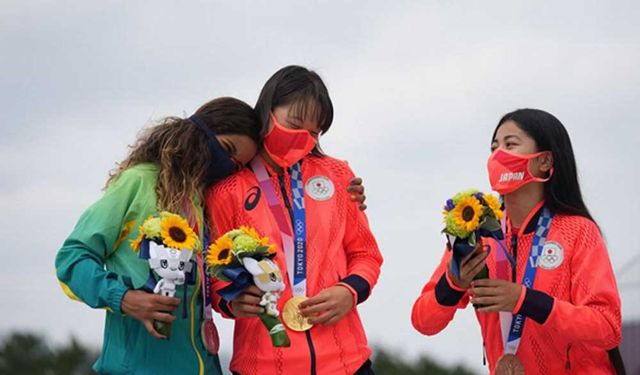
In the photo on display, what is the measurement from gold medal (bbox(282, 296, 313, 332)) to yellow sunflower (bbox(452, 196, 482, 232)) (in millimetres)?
853

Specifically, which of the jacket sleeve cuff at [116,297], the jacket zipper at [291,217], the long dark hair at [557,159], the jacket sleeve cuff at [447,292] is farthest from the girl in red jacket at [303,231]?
the long dark hair at [557,159]

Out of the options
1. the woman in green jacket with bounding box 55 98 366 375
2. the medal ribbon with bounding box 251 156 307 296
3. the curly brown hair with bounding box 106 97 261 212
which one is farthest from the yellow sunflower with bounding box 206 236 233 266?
the medal ribbon with bounding box 251 156 307 296

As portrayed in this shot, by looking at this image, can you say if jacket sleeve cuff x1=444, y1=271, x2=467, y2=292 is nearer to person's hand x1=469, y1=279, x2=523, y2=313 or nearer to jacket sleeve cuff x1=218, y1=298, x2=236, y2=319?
person's hand x1=469, y1=279, x2=523, y2=313

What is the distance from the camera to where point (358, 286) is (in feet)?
16.4

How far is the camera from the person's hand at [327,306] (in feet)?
15.9

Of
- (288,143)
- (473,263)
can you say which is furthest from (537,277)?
(288,143)

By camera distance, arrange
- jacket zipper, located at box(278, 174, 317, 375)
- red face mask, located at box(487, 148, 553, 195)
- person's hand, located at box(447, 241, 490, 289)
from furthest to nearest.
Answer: red face mask, located at box(487, 148, 553, 195), jacket zipper, located at box(278, 174, 317, 375), person's hand, located at box(447, 241, 490, 289)

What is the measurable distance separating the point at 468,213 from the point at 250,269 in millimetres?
1021

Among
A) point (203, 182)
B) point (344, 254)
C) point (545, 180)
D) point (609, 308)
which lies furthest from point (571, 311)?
point (203, 182)

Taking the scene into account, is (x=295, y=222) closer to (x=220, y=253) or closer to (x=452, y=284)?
(x=220, y=253)

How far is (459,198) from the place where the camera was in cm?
470

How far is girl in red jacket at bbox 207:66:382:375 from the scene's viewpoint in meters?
4.86

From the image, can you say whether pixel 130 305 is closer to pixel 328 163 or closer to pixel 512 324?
pixel 328 163

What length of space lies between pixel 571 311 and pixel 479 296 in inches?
18.0
